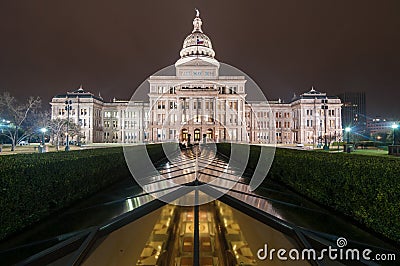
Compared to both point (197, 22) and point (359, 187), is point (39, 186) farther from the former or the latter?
point (197, 22)

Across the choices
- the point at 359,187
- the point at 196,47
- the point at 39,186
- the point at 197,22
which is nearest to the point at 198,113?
the point at 196,47

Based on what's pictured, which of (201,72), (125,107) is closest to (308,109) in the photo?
(201,72)

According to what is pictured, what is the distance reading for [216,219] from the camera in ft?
13.4

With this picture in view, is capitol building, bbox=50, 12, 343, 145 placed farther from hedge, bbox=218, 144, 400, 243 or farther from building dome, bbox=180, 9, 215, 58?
hedge, bbox=218, 144, 400, 243

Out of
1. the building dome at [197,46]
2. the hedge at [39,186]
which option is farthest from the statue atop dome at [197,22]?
the hedge at [39,186]

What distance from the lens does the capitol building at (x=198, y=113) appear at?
71.6 meters

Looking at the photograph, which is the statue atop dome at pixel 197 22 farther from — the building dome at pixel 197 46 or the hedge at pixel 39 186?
the hedge at pixel 39 186

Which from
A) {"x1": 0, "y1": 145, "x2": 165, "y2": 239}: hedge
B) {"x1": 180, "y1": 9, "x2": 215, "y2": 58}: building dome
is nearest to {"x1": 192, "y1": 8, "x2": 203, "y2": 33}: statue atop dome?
{"x1": 180, "y1": 9, "x2": 215, "y2": 58}: building dome

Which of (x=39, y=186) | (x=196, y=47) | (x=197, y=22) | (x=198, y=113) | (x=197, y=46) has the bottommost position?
(x=39, y=186)

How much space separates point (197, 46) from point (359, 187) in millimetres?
90371

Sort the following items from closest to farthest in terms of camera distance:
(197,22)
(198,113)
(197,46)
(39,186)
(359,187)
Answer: (359,187)
(39,186)
(198,113)
(197,46)
(197,22)

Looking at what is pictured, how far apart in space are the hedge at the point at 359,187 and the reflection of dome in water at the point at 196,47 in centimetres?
8144

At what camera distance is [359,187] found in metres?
5.50

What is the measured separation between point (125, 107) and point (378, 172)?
85107 mm
